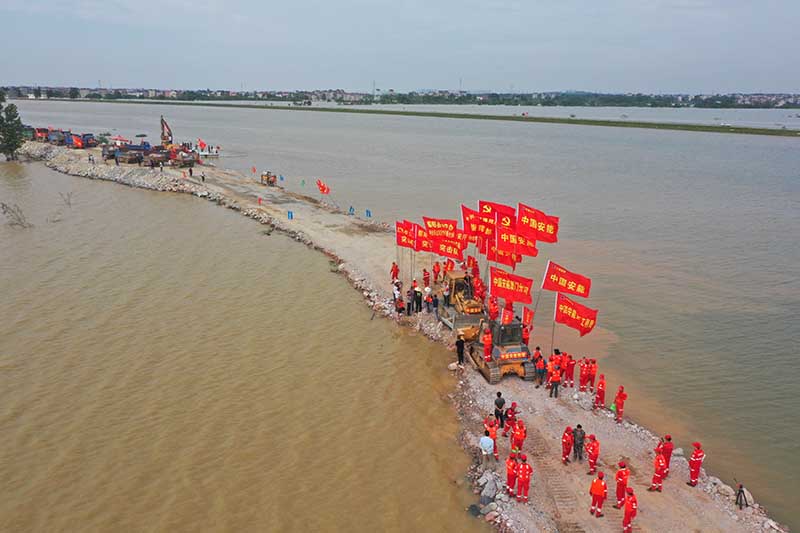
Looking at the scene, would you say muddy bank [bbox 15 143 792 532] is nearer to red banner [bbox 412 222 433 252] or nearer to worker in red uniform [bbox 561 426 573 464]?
worker in red uniform [bbox 561 426 573 464]

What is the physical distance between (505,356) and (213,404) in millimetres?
9514

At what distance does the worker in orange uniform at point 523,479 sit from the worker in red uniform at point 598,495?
1.38 m

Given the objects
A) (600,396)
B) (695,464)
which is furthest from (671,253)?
(695,464)

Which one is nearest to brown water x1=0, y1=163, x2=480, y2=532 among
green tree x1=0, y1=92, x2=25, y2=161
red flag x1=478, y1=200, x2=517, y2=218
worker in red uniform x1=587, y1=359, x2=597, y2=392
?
worker in red uniform x1=587, y1=359, x2=597, y2=392

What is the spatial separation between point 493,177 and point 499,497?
2156 inches

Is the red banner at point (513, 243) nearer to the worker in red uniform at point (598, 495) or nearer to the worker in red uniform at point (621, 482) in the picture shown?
the worker in red uniform at point (621, 482)

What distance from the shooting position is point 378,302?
24188 mm

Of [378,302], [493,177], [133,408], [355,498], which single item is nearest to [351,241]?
[378,302]

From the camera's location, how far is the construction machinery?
17.1 meters

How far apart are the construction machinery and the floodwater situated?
3566mm

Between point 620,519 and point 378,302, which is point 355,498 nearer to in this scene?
point 620,519

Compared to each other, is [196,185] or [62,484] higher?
[196,185]

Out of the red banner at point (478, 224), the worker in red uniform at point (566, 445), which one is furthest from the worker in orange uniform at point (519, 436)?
the red banner at point (478, 224)

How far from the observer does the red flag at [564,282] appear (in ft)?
54.0
